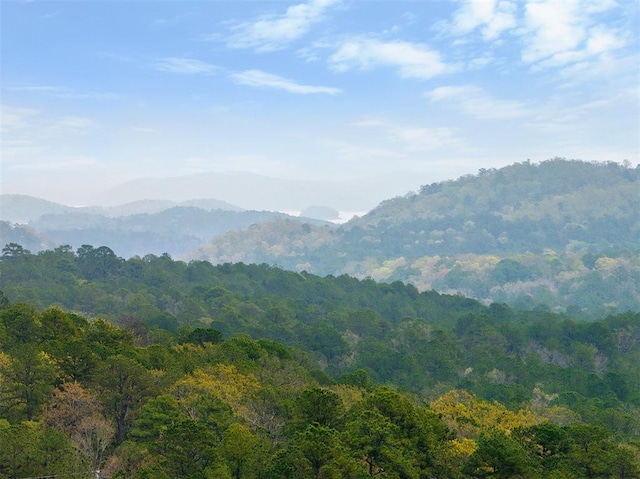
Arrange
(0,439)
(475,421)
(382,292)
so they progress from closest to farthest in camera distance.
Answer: (0,439), (475,421), (382,292)

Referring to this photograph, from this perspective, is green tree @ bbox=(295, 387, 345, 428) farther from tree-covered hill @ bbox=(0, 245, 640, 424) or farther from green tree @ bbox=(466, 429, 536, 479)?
tree-covered hill @ bbox=(0, 245, 640, 424)

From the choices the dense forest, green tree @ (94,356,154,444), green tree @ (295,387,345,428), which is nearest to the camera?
the dense forest

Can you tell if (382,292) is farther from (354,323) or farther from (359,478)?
(359,478)

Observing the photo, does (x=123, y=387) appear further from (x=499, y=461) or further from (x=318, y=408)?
(x=499, y=461)

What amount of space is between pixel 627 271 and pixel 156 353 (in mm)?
161406

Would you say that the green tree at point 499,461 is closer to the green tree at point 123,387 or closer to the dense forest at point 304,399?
the dense forest at point 304,399

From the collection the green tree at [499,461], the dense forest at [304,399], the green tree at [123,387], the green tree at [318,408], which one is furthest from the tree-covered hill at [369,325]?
the green tree at [499,461]

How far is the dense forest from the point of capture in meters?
27.5

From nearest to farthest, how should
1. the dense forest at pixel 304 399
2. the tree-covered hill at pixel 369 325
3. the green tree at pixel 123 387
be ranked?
1. the dense forest at pixel 304 399
2. the green tree at pixel 123 387
3. the tree-covered hill at pixel 369 325

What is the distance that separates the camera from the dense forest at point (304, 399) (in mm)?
27500

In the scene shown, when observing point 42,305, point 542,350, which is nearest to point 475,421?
point 542,350

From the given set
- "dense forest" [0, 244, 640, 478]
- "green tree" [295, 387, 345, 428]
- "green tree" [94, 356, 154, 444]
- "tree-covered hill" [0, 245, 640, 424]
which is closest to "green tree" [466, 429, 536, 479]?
"dense forest" [0, 244, 640, 478]

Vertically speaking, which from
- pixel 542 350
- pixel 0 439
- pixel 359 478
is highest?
pixel 0 439

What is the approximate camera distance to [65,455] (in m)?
26.7
